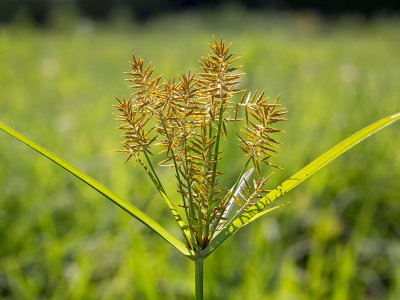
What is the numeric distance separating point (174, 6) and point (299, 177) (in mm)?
16076

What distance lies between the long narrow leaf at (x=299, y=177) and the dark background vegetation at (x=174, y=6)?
11.1 metres

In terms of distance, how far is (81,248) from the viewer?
3.75 feet

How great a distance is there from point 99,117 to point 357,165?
1.30 metres

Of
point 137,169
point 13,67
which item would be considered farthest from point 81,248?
point 13,67

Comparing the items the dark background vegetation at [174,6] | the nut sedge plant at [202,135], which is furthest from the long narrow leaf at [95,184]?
the dark background vegetation at [174,6]

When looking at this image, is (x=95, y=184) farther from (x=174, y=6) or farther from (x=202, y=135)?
(x=174, y=6)

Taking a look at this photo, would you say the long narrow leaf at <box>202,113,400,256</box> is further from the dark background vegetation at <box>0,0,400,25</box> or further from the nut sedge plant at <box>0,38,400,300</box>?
the dark background vegetation at <box>0,0,400,25</box>

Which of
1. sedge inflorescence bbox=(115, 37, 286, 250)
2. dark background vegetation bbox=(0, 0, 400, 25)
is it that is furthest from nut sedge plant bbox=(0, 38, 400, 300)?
dark background vegetation bbox=(0, 0, 400, 25)

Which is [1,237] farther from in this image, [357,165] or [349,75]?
[349,75]

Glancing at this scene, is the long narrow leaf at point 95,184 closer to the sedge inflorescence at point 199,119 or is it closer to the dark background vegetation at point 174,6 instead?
the sedge inflorescence at point 199,119

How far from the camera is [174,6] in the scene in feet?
51.1

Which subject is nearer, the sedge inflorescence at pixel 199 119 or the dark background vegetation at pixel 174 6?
the sedge inflorescence at pixel 199 119

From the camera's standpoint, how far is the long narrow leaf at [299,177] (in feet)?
0.94

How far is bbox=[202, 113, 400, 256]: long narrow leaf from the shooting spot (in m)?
0.29
